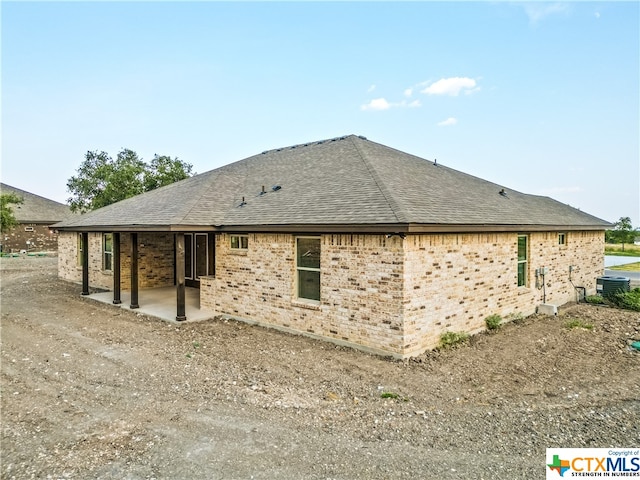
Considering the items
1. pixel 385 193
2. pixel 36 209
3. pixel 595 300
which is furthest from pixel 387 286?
pixel 36 209

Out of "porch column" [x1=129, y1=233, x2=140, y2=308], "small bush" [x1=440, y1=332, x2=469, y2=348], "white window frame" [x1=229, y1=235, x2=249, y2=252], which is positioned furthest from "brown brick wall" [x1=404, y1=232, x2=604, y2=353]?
"porch column" [x1=129, y1=233, x2=140, y2=308]

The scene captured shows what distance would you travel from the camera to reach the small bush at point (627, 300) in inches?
460

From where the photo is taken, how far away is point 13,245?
34.6 m

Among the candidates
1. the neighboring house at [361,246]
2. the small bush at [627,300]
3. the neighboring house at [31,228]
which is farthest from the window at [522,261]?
the neighboring house at [31,228]

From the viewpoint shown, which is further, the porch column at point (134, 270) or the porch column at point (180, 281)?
the porch column at point (134, 270)

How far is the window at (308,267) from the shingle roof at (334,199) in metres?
0.55

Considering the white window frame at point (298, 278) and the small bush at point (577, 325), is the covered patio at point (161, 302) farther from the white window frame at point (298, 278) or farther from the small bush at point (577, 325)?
the small bush at point (577, 325)

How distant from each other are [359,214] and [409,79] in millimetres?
12396

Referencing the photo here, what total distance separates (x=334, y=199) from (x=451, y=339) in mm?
4025

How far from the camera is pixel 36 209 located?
3791cm

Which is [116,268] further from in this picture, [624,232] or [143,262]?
[624,232]

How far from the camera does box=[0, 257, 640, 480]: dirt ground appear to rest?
3633 mm

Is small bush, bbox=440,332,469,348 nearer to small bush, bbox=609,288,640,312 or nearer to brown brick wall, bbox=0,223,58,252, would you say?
small bush, bbox=609,288,640,312

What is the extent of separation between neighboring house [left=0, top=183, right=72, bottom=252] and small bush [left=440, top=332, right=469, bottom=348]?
37571mm
